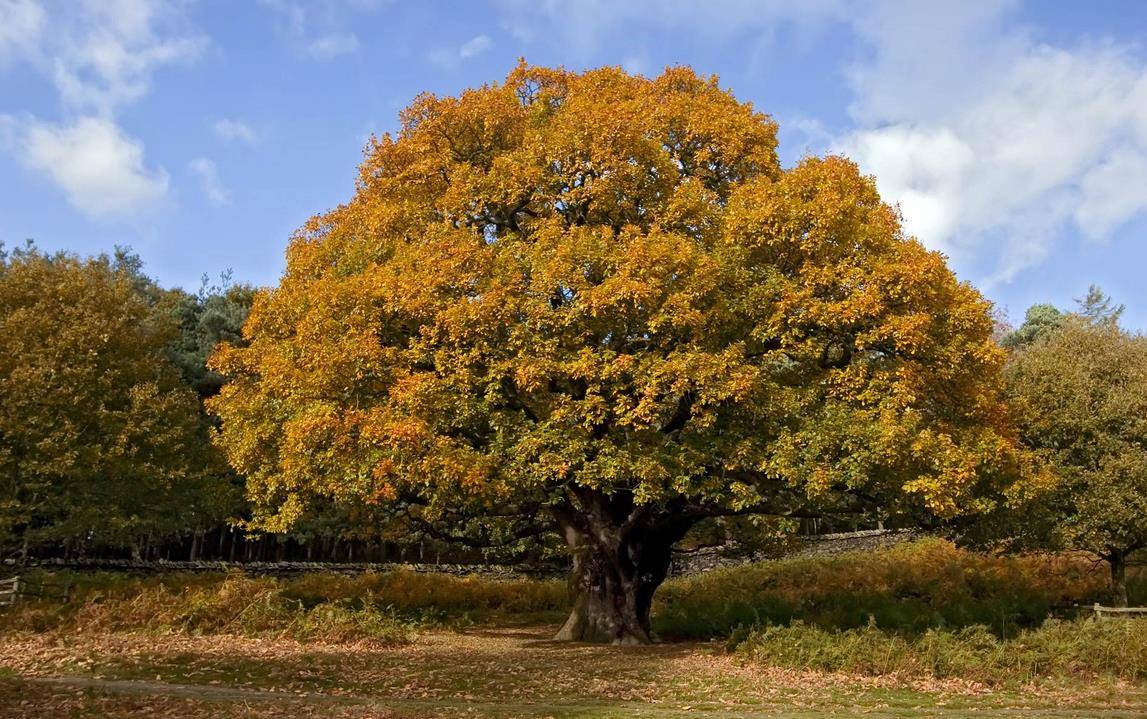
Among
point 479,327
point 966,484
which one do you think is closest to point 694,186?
point 479,327

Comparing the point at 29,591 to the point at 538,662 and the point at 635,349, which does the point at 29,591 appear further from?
the point at 635,349

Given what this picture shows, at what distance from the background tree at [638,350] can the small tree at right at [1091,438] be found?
4882mm

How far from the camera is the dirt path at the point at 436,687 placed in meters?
12.4

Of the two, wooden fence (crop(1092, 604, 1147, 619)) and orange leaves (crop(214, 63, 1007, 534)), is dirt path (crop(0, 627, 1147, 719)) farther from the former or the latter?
wooden fence (crop(1092, 604, 1147, 619))

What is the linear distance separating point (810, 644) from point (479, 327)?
398 inches

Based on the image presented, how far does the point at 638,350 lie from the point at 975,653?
9.52 m

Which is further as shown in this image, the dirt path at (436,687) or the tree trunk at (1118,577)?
the tree trunk at (1118,577)

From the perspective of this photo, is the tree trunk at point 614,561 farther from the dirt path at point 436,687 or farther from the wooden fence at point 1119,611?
the wooden fence at point 1119,611

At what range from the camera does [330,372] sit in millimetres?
18734

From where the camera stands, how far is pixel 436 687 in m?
14.9

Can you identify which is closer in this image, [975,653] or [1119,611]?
[975,653]

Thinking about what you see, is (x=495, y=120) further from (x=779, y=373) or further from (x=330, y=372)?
(x=779, y=373)

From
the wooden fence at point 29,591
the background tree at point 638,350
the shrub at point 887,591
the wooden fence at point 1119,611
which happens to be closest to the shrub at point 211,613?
the wooden fence at point 29,591

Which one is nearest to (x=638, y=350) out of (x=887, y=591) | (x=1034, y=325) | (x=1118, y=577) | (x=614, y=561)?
(x=614, y=561)
